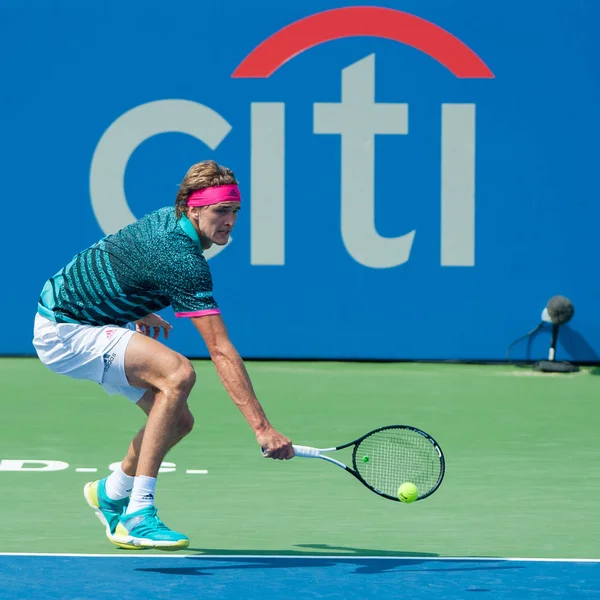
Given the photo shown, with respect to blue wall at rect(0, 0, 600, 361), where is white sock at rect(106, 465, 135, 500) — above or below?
below

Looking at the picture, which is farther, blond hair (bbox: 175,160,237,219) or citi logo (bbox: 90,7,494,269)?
citi logo (bbox: 90,7,494,269)

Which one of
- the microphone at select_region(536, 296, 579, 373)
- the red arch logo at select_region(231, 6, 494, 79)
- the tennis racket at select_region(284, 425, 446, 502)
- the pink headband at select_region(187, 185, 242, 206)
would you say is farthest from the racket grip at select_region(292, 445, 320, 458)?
the red arch logo at select_region(231, 6, 494, 79)

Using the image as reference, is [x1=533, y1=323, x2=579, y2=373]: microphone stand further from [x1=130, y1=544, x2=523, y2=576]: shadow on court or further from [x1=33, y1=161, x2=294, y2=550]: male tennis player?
[x1=33, y1=161, x2=294, y2=550]: male tennis player

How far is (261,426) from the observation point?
17.4 feet

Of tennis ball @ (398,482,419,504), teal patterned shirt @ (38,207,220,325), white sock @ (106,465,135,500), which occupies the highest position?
teal patterned shirt @ (38,207,220,325)

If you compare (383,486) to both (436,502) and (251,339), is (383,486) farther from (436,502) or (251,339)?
(251,339)

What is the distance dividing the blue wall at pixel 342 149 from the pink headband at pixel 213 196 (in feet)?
20.8

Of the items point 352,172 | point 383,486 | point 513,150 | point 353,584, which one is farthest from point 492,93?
point 353,584

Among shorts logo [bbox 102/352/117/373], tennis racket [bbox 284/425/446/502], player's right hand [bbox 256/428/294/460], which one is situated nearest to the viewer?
player's right hand [bbox 256/428/294/460]

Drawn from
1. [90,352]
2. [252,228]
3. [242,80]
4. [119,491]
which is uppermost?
[242,80]

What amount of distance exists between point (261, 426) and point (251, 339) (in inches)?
266

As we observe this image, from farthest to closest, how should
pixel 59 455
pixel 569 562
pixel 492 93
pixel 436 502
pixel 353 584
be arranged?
1. pixel 492 93
2. pixel 59 455
3. pixel 436 502
4. pixel 569 562
5. pixel 353 584

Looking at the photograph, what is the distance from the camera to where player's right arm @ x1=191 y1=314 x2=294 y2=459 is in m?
5.28

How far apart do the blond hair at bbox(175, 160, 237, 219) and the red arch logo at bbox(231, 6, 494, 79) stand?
632 cm
